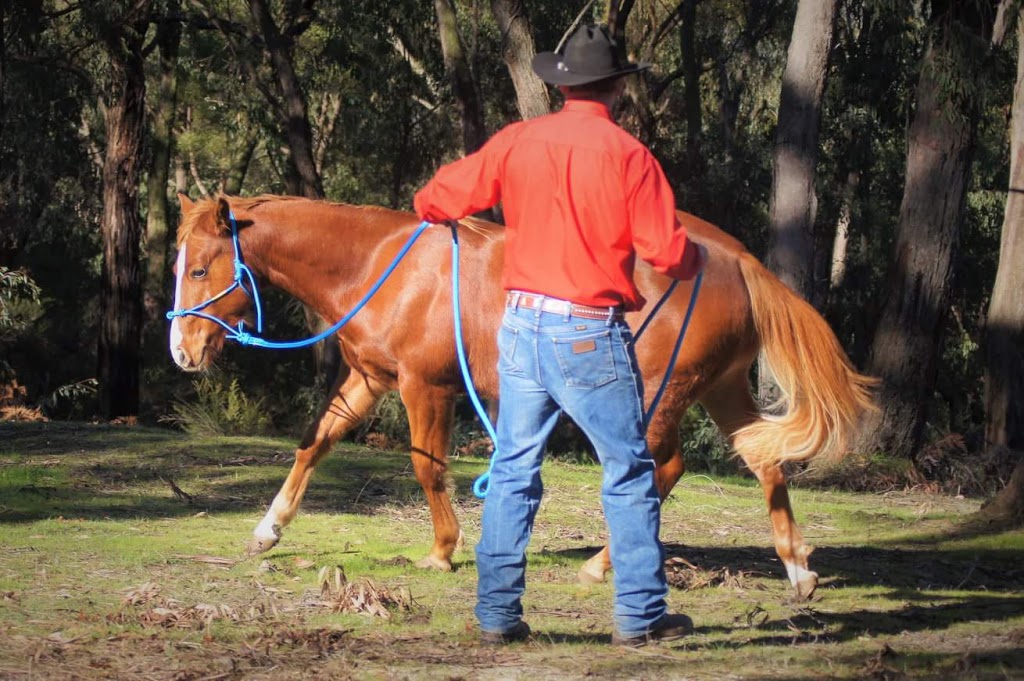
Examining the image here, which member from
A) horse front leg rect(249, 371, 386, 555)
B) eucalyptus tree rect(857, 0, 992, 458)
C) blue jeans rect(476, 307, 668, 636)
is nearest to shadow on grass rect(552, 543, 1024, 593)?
horse front leg rect(249, 371, 386, 555)

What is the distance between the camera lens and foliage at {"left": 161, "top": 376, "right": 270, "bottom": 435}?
1582 cm

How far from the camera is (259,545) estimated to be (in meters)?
7.33

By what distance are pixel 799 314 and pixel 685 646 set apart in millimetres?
1968

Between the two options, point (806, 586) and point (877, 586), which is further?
point (877, 586)

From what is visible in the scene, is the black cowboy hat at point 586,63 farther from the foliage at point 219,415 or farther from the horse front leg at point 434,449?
the foliage at point 219,415

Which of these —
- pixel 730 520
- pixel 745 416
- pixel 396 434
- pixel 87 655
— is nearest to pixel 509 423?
pixel 87 655

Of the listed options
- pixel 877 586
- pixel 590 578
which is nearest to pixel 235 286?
pixel 590 578

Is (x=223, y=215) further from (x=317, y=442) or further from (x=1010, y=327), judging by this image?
(x=1010, y=327)

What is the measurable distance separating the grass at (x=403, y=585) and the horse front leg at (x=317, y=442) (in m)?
0.15

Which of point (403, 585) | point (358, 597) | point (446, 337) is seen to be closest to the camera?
point (358, 597)

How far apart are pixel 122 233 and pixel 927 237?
41.9ft

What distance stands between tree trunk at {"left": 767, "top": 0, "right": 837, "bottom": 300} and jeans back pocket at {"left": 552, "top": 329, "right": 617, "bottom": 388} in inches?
358

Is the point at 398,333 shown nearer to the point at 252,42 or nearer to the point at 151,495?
the point at 151,495

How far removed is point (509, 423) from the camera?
5176mm
